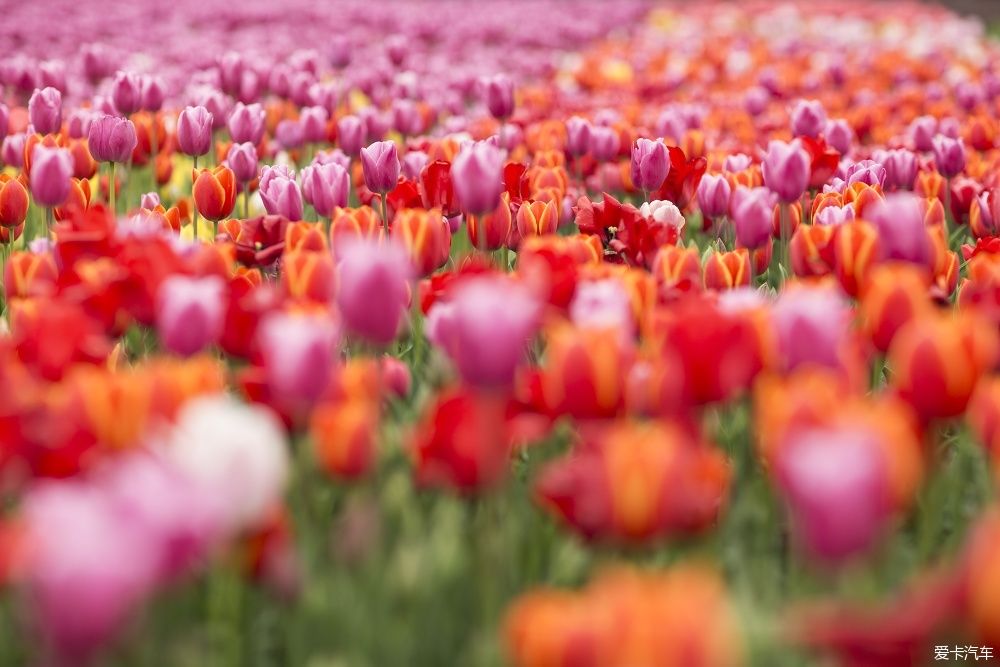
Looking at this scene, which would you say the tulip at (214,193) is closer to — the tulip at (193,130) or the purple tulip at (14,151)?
the tulip at (193,130)

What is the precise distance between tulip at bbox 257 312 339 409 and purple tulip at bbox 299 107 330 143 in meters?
3.06

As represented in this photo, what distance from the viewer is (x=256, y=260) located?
2619mm

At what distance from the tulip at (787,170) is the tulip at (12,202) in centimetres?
188

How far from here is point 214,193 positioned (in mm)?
3057

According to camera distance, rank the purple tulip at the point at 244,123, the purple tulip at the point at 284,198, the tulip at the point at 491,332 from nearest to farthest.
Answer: the tulip at the point at 491,332
the purple tulip at the point at 284,198
the purple tulip at the point at 244,123

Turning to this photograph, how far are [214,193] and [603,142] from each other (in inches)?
65.1

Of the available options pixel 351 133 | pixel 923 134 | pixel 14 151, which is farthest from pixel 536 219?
pixel 923 134

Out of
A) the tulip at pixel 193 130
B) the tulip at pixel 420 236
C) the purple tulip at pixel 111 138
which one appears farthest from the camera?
the tulip at pixel 193 130

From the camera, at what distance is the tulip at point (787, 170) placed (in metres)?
2.82

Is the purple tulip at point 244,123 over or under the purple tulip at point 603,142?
over

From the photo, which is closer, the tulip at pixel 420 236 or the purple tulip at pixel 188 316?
the purple tulip at pixel 188 316

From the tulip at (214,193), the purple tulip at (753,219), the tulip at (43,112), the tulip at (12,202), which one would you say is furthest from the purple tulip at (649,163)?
the tulip at (43,112)

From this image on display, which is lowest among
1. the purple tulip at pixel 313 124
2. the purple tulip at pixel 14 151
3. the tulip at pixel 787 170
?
the purple tulip at pixel 14 151

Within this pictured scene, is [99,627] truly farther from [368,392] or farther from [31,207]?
[31,207]
